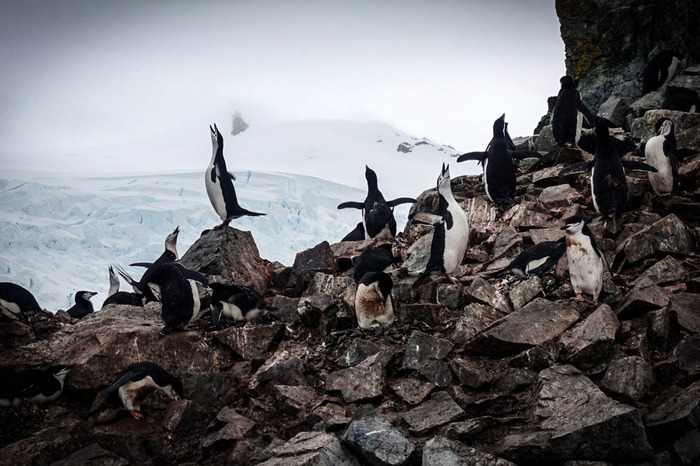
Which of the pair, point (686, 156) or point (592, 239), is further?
point (686, 156)

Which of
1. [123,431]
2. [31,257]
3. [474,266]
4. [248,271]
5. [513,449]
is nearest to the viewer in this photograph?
[513,449]

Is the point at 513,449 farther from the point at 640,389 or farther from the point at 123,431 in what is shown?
the point at 123,431

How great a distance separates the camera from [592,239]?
4.64 meters

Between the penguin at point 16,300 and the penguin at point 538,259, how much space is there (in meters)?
5.23

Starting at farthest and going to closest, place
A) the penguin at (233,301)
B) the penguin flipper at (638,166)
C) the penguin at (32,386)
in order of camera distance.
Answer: the penguin flipper at (638,166), the penguin at (233,301), the penguin at (32,386)

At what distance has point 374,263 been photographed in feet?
19.8

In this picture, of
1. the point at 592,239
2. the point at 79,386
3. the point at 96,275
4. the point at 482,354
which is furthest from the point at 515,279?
the point at 96,275

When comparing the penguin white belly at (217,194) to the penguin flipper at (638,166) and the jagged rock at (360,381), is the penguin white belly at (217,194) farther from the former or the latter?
the penguin flipper at (638,166)

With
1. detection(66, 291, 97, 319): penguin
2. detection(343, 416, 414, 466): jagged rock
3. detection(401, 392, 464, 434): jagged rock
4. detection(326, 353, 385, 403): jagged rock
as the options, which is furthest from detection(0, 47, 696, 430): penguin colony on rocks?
detection(343, 416, 414, 466): jagged rock

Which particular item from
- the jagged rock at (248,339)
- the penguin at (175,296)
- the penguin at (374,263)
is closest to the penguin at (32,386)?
the penguin at (175,296)

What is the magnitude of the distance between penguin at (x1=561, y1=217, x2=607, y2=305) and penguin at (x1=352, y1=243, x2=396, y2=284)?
2013 millimetres

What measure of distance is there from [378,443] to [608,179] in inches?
158

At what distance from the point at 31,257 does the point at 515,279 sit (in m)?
16.4

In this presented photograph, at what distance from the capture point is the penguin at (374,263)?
19.5 feet
